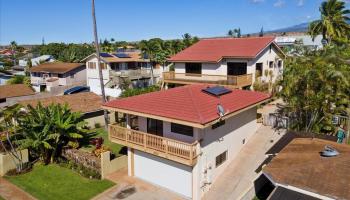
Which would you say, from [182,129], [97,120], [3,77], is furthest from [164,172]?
[3,77]

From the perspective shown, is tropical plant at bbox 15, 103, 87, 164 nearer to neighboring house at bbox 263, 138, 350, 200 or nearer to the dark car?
neighboring house at bbox 263, 138, 350, 200

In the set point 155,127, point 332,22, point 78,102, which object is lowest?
point 155,127

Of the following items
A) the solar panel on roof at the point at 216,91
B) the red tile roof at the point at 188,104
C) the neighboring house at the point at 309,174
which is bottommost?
the neighboring house at the point at 309,174

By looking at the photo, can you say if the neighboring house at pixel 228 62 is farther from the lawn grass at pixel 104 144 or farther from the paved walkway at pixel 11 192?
the paved walkway at pixel 11 192

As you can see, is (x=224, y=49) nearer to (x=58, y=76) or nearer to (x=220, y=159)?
(x=220, y=159)

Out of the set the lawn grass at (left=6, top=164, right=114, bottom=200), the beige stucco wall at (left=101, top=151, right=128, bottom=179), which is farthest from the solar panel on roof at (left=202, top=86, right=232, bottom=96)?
the lawn grass at (left=6, top=164, right=114, bottom=200)

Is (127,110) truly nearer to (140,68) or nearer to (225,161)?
(225,161)

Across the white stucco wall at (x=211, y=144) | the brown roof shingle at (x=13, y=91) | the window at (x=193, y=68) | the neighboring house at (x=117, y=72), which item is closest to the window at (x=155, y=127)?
the white stucco wall at (x=211, y=144)
